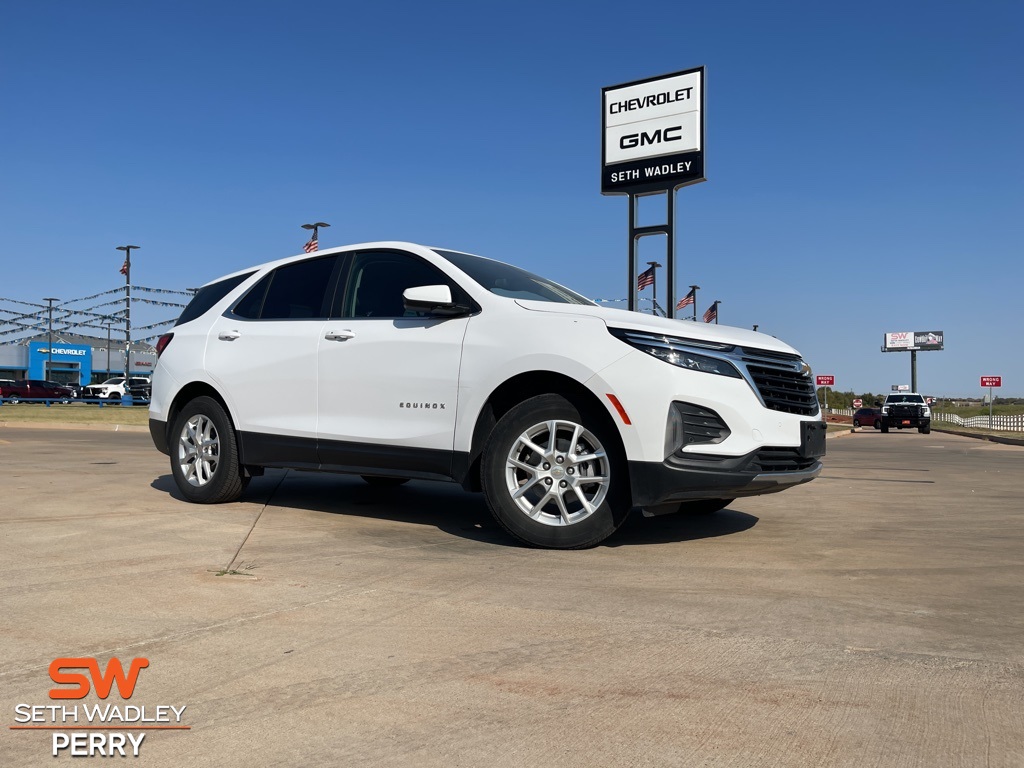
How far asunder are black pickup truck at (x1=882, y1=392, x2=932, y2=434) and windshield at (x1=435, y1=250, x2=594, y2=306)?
40.2 m

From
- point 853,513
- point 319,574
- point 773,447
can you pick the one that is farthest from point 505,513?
point 853,513

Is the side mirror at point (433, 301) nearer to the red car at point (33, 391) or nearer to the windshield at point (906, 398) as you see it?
the windshield at point (906, 398)

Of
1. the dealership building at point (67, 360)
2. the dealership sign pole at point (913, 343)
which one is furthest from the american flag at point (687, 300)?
the dealership sign pole at point (913, 343)

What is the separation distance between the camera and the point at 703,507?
6.38m

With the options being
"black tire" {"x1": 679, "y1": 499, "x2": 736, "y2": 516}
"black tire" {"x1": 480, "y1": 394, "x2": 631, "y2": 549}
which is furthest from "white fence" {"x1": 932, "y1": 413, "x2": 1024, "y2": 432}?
"black tire" {"x1": 480, "y1": 394, "x2": 631, "y2": 549}

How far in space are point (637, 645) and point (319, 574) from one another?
178 cm

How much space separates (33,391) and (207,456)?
54.4 metres

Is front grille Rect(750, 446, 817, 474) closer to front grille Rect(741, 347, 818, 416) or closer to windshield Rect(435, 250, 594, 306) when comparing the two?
front grille Rect(741, 347, 818, 416)

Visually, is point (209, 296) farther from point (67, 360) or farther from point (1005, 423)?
point (67, 360)

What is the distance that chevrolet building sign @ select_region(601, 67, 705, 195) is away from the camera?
2075cm

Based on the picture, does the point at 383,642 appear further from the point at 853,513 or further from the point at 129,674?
the point at 853,513

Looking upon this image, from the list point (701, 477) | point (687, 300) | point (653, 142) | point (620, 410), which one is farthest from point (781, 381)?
point (687, 300)

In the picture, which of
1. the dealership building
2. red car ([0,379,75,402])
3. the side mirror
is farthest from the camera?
the dealership building

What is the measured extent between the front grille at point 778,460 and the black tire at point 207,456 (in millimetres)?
3847
